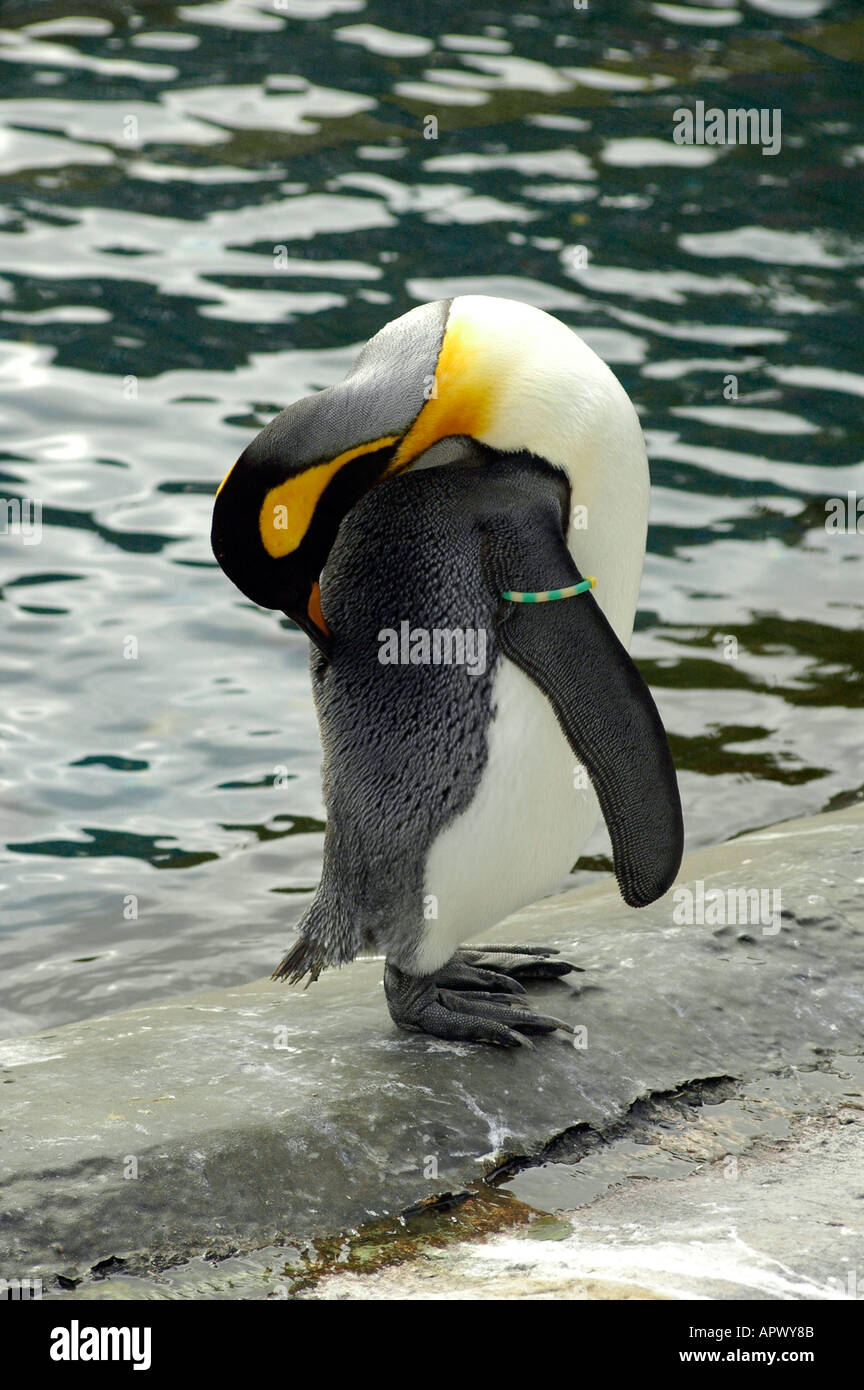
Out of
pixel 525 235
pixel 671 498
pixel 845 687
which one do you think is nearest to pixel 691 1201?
pixel 845 687

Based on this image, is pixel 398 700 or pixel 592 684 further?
pixel 398 700

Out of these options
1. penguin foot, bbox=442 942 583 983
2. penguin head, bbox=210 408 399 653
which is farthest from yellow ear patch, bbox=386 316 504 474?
penguin foot, bbox=442 942 583 983

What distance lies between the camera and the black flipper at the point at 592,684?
9.84 feet

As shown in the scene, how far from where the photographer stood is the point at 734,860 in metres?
4.24

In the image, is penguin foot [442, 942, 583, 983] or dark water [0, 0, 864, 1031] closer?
penguin foot [442, 942, 583, 983]

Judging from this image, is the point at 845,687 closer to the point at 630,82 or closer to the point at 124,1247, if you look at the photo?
the point at 124,1247

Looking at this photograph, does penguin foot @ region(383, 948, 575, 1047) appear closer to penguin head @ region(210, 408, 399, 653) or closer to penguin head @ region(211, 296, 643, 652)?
penguin head @ region(211, 296, 643, 652)

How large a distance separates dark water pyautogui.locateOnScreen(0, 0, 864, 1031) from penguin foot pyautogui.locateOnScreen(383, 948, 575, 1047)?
119 cm

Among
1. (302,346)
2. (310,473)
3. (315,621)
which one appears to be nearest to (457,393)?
(310,473)

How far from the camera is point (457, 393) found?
2928 mm

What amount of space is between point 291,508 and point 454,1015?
1086 mm

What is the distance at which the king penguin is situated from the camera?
2973 millimetres

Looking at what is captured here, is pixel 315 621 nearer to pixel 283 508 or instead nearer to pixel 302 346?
pixel 283 508

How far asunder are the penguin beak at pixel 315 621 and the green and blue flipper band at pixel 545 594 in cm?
34
